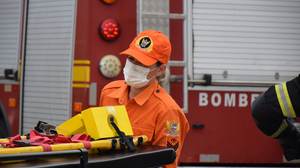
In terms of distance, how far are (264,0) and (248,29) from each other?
1.24 ft

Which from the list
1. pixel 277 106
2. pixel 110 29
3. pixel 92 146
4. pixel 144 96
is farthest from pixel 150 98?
pixel 110 29

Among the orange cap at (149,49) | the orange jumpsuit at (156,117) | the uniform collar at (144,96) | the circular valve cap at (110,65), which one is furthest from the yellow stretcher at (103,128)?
the circular valve cap at (110,65)

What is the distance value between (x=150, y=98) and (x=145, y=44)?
350mm

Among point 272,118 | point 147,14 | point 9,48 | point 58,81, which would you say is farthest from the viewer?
point 9,48

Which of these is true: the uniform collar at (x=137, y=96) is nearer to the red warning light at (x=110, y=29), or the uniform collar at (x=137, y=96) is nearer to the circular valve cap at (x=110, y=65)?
the circular valve cap at (x=110, y=65)

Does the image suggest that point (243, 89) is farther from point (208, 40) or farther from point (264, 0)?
point (264, 0)

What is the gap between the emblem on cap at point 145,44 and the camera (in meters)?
2.00

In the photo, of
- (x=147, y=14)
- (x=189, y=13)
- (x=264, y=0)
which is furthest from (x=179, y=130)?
(x=264, y=0)

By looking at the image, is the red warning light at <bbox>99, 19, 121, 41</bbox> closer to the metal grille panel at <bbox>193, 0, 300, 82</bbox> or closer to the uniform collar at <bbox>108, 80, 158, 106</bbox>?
the metal grille panel at <bbox>193, 0, 300, 82</bbox>

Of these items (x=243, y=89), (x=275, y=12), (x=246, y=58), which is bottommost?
(x=243, y=89)

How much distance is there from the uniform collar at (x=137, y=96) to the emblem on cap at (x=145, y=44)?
0.27 m

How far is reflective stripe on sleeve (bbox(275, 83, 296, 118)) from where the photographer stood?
5.15ft

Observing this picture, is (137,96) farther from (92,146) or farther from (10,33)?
(10,33)

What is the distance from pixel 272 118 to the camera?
1.68 metres
